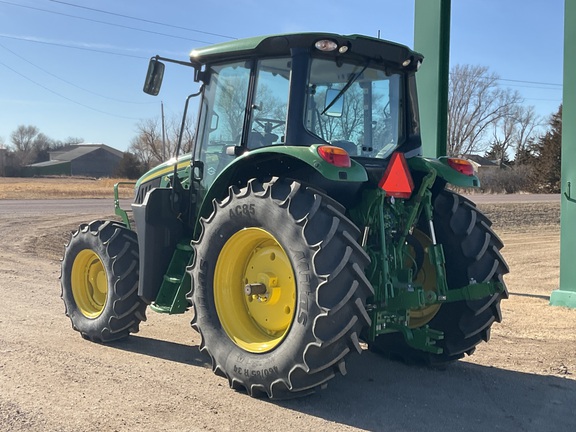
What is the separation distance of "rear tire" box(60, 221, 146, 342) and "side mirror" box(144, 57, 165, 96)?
1348 millimetres

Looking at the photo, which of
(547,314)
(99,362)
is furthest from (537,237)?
(99,362)

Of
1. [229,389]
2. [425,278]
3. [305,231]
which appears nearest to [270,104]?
[305,231]

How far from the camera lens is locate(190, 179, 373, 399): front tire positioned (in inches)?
155

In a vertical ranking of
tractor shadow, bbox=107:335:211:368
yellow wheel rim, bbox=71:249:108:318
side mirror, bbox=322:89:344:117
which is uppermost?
side mirror, bbox=322:89:344:117

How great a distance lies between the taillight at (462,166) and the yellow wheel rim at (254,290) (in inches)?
64.2

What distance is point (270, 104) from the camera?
16.3 feet

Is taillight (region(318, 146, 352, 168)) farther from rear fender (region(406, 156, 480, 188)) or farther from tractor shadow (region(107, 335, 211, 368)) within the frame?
tractor shadow (region(107, 335, 211, 368))

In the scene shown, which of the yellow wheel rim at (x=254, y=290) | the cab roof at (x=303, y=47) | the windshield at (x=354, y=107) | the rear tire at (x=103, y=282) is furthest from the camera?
the rear tire at (x=103, y=282)

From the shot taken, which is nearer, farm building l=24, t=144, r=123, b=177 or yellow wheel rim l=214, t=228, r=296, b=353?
yellow wheel rim l=214, t=228, r=296, b=353

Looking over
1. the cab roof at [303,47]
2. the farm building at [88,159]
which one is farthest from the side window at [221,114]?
the farm building at [88,159]

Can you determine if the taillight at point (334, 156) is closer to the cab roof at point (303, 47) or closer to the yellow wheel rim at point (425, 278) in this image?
the cab roof at point (303, 47)

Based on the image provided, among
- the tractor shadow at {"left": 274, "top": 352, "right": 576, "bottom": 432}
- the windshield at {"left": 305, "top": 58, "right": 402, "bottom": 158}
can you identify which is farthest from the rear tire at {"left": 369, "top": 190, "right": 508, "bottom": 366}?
the windshield at {"left": 305, "top": 58, "right": 402, "bottom": 158}

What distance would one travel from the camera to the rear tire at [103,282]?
18.4 feet

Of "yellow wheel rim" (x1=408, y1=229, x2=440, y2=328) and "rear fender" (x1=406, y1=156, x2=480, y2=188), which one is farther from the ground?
"rear fender" (x1=406, y1=156, x2=480, y2=188)
